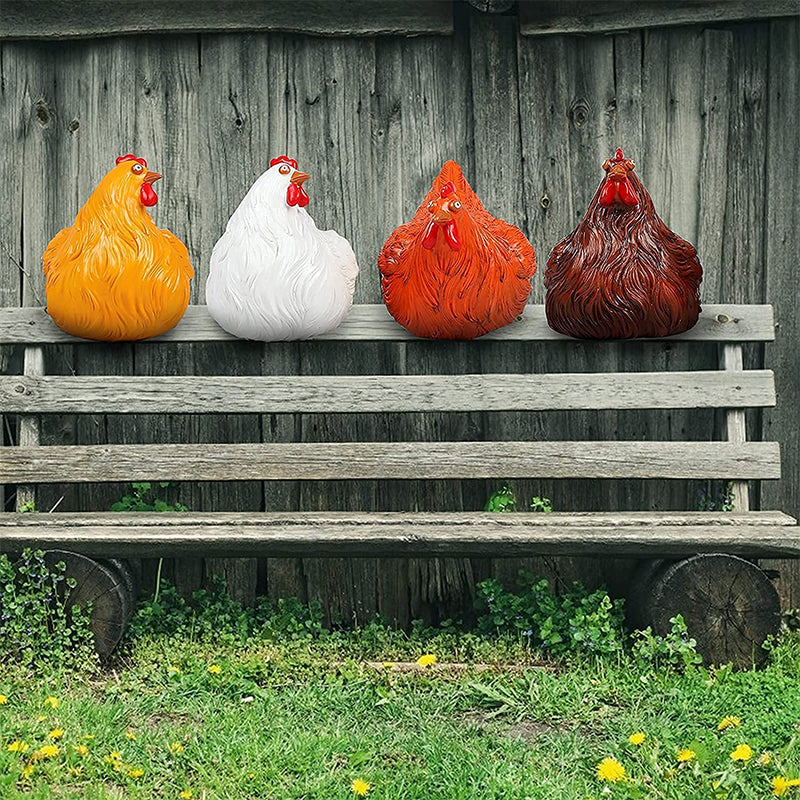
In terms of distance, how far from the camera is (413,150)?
4.14m

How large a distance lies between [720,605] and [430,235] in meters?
1.70

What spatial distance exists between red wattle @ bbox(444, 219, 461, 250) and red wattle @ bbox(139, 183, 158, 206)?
1116 mm

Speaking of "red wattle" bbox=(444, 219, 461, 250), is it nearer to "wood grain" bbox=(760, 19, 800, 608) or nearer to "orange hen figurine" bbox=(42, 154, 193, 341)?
"orange hen figurine" bbox=(42, 154, 193, 341)

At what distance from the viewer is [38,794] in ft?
8.83

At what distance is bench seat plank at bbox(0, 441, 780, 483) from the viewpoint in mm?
3844

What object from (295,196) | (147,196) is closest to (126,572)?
(147,196)

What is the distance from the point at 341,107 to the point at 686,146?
1.42 metres

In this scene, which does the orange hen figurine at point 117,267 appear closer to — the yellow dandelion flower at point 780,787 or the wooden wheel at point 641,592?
the wooden wheel at point 641,592

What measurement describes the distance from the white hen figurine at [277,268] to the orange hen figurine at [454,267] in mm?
242

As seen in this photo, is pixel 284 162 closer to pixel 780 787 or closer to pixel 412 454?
pixel 412 454

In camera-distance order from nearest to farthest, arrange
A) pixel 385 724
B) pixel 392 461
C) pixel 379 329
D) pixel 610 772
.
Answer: pixel 610 772, pixel 385 724, pixel 392 461, pixel 379 329

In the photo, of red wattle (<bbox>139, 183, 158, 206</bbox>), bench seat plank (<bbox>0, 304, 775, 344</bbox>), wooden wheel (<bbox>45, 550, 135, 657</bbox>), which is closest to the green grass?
wooden wheel (<bbox>45, 550, 135, 657</bbox>)

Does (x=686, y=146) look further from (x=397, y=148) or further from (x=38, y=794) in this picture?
(x=38, y=794)

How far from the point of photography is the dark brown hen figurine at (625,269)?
381 centimetres
